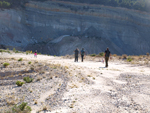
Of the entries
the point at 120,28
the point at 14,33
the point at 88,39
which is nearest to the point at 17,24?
the point at 14,33

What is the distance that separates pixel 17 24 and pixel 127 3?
41.1m

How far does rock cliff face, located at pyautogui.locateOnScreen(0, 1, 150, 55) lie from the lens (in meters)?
44.4

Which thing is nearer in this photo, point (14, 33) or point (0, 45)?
point (0, 45)

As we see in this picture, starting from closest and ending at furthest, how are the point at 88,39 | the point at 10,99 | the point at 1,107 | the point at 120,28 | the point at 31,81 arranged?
1. the point at 1,107
2. the point at 10,99
3. the point at 31,81
4. the point at 88,39
5. the point at 120,28

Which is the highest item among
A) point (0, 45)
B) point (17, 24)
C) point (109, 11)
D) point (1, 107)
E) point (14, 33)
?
point (109, 11)

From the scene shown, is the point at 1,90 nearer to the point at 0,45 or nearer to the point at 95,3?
the point at 0,45

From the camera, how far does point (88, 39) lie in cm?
4794

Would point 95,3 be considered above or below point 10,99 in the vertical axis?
above

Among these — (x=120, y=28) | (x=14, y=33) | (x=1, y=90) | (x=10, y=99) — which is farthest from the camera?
(x=120, y=28)

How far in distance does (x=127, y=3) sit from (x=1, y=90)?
62.8m

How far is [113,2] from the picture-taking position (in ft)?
200

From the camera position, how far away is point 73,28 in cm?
5406

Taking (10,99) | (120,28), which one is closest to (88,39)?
(120,28)

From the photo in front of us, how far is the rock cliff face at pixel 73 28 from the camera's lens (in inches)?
1747
